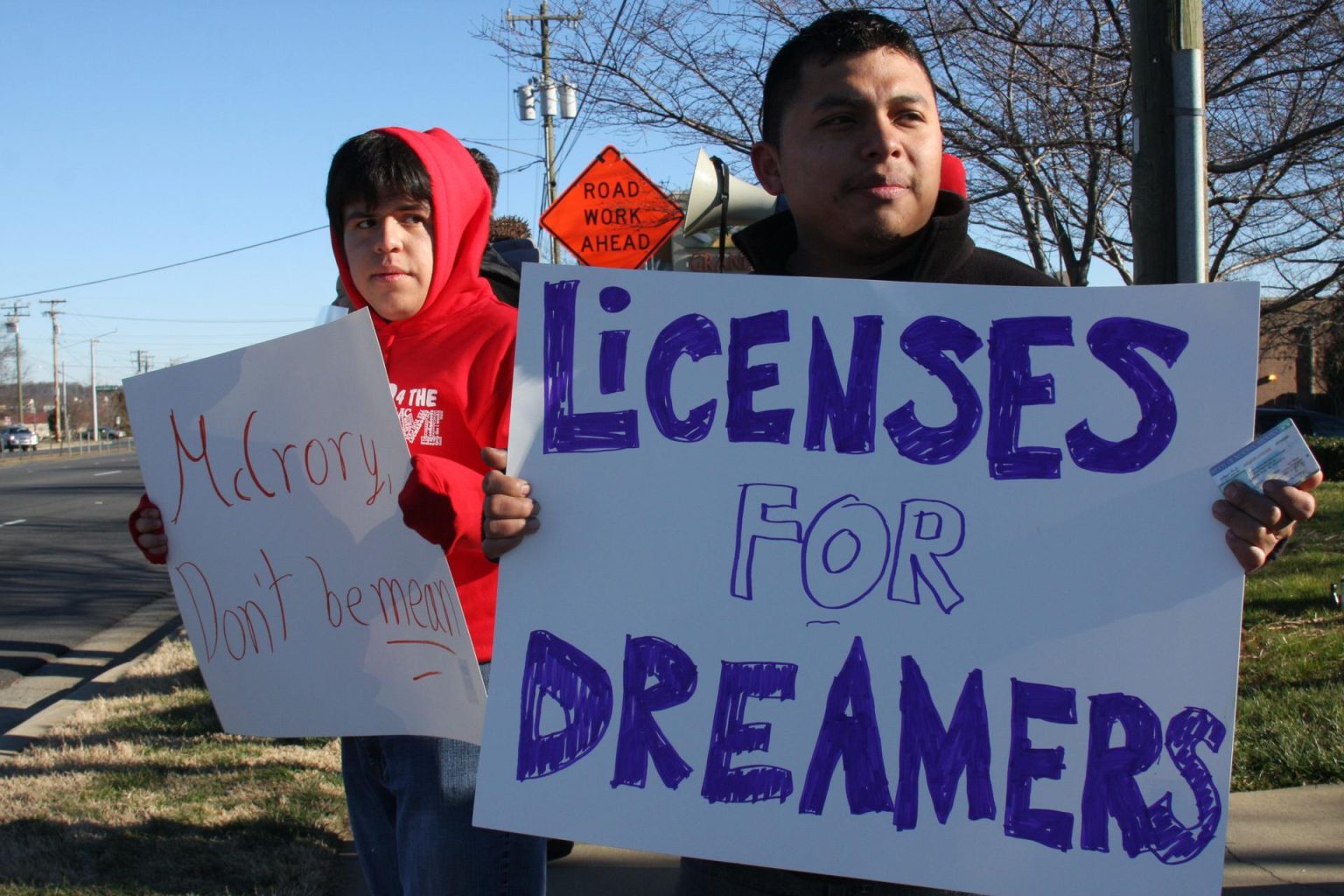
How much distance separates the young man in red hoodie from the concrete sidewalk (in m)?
1.43

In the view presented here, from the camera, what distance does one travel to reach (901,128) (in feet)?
5.50

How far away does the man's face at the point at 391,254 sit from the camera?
2041 millimetres

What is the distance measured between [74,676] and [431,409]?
591 centimetres

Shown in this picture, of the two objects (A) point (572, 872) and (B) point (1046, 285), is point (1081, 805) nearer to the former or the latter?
(B) point (1046, 285)

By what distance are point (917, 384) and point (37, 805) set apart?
364cm

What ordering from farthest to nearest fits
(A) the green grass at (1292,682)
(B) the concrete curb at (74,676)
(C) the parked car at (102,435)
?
(C) the parked car at (102,435), (B) the concrete curb at (74,676), (A) the green grass at (1292,682)

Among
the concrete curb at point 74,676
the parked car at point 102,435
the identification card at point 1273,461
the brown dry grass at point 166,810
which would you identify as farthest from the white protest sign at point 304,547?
the parked car at point 102,435

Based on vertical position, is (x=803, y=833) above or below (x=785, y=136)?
below

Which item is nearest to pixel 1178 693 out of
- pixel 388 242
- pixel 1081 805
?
pixel 1081 805

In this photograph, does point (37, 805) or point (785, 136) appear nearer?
point (785, 136)

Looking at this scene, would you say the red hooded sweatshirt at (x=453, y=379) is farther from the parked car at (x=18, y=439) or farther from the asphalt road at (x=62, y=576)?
the parked car at (x=18, y=439)

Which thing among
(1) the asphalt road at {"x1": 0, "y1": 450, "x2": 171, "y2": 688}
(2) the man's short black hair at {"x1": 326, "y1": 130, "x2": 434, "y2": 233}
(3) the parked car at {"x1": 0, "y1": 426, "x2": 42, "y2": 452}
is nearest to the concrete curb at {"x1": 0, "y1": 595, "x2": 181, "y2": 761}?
(1) the asphalt road at {"x1": 0, "y1": 450, "x2": 171, "y2": 688}

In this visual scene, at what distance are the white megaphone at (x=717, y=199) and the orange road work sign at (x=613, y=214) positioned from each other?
347mm

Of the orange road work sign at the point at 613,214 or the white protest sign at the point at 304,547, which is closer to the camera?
the white protest sign at the point at 304,547
